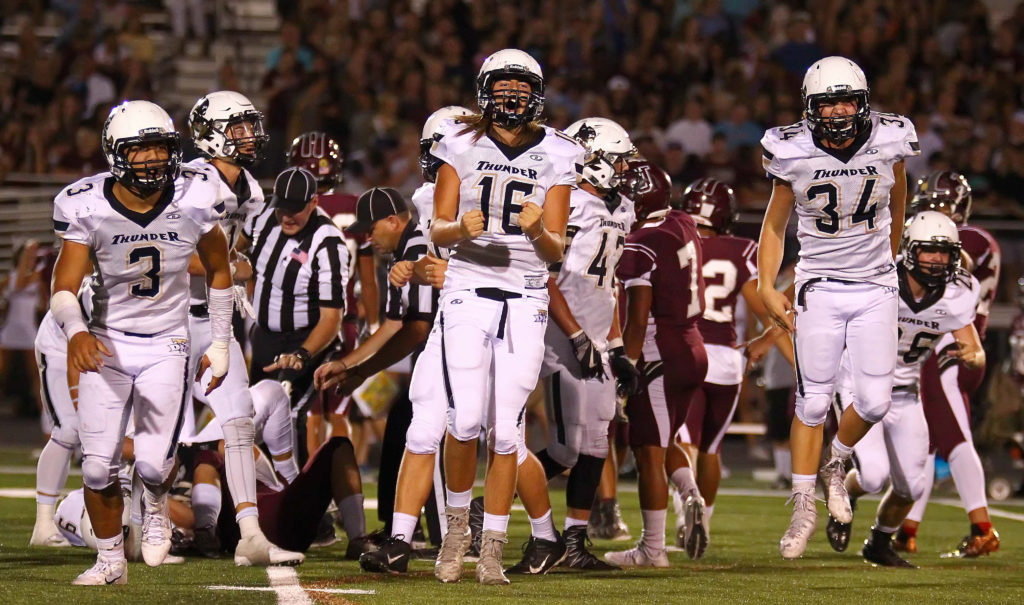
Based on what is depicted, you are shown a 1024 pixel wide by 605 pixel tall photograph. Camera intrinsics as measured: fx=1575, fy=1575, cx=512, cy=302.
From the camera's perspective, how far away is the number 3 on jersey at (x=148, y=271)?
581 cm

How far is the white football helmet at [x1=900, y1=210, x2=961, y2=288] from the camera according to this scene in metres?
7.50

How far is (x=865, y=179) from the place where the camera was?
21.7ft

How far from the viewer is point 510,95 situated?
6.03 meters

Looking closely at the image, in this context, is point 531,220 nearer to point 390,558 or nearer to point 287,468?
point 390,558

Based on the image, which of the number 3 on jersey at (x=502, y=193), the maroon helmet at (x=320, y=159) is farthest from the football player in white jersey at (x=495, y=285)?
the maroon helmet at (x=320, y=159)

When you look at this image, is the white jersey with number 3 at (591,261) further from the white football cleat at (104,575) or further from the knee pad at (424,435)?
the white football cleat at (104,575)

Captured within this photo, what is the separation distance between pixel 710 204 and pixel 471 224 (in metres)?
3.24

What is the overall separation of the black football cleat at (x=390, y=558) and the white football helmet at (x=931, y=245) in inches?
117

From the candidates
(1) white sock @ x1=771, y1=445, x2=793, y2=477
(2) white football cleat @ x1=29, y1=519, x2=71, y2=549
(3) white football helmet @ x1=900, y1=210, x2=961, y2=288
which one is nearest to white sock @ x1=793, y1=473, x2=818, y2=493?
(3) white football helmet @ x1=900, y1=210, x2=961, y2=288

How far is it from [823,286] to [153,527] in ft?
9.73

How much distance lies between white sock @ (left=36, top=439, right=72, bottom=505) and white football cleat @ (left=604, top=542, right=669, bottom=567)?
2576mm

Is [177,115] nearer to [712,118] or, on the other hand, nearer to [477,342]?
[712,118]

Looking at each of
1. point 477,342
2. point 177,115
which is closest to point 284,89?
point 177,115

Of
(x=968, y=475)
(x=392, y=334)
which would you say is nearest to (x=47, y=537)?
(x=392, y=334)
